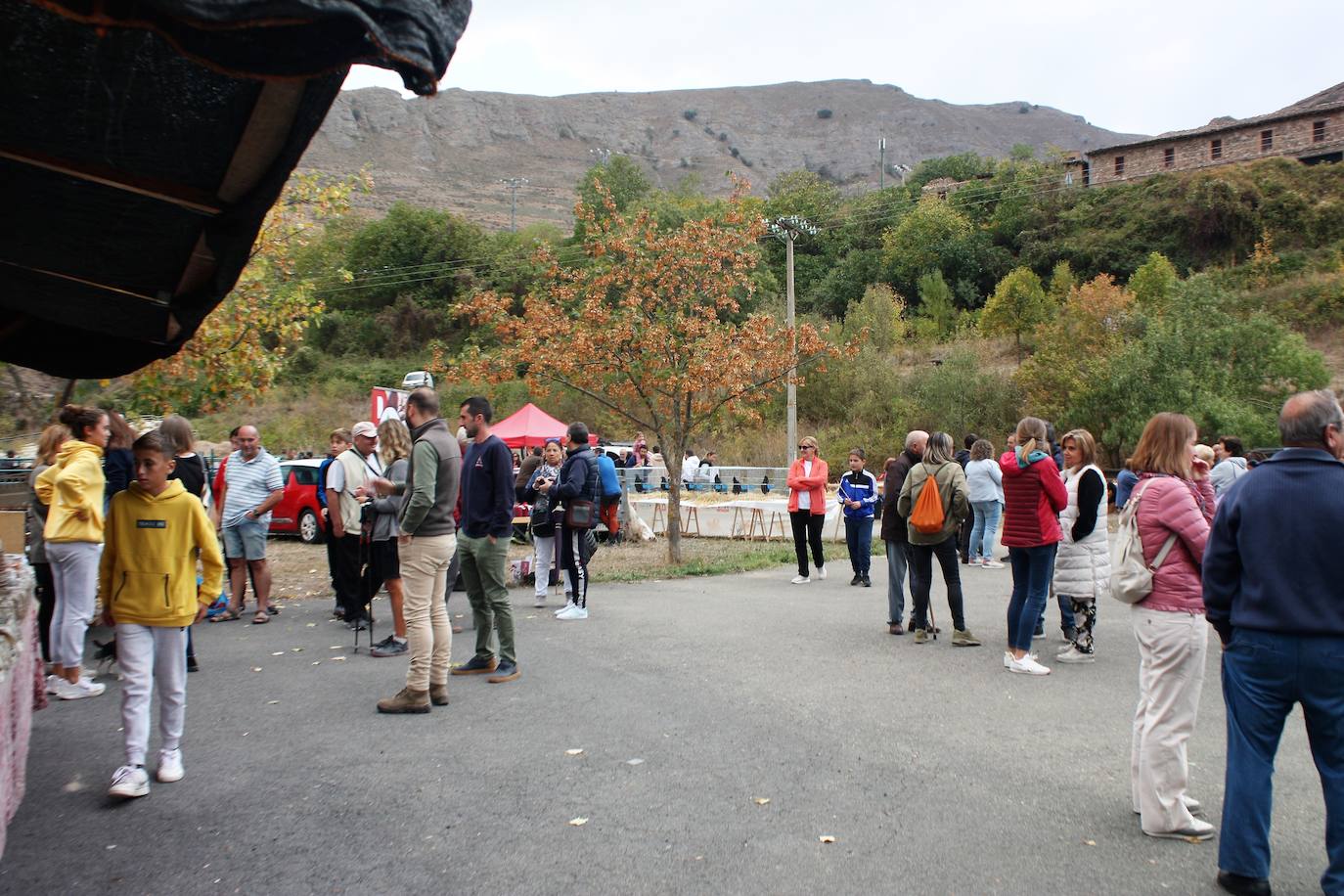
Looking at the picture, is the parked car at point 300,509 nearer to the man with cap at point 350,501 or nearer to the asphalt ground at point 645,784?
the man with cap at point 350,501

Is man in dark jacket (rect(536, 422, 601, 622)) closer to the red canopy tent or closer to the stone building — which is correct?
the red canopy tent

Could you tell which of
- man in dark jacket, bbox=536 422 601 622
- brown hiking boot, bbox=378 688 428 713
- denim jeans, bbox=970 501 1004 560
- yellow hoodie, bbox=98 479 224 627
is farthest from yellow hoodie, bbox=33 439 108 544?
denim jeans, bbox=970 501 1004 560

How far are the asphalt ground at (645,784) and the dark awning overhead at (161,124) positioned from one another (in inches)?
92.0

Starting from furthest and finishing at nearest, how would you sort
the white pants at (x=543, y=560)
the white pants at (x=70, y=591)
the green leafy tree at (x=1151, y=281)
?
the green leafy tree at (x=1151, y=281)
the white pants at (x=543, y=560)
the white pants at (x=70, y=591)

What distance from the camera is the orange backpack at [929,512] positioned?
8.66m

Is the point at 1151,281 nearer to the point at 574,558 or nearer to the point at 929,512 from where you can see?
the point at 929,512

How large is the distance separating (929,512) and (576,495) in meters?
3.57

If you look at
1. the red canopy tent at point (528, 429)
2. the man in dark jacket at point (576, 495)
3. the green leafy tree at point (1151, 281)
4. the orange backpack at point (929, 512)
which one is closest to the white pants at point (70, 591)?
the man in dark jacket at point (576, 495)

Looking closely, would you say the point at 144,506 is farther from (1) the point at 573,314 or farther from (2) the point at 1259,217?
(2) the point at 1259,217

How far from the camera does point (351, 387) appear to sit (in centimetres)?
5831

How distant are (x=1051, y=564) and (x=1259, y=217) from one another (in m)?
63.1

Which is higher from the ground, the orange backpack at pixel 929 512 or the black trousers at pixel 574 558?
the orange backpack at pixel 929 512

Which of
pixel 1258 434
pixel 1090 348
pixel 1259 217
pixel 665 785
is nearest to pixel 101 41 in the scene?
pixel 665 785

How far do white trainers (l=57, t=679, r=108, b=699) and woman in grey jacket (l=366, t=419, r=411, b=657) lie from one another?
2191mm
